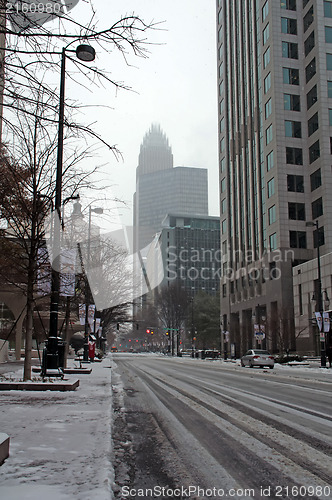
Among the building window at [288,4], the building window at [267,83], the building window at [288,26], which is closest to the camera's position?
the building window at [267,83]

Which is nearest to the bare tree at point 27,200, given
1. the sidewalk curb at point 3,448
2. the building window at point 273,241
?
the sidewalk curb at point 3,448

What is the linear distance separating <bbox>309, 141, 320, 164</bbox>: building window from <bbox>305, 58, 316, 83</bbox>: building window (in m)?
9.70

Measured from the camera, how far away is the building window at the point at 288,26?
220 feet

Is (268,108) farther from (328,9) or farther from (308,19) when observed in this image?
(328,9)

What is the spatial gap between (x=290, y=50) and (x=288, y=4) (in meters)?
7.29

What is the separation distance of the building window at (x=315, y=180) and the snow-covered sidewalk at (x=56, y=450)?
185 ft

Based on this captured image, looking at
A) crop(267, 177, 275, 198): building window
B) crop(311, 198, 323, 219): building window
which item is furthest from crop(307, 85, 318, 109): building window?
crop(311, 198, 323, 219): building window

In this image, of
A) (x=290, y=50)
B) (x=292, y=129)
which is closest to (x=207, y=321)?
(x=292, y=129)

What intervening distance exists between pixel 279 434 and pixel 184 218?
18698cm

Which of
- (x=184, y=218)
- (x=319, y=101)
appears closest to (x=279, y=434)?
(x=319, y=101)

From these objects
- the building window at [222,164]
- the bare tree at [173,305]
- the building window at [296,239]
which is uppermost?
the building window at [222,164]

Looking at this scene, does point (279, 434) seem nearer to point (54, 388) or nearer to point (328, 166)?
point (54, 388)

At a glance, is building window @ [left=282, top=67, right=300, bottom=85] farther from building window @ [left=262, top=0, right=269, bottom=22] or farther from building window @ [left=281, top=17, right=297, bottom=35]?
building window @ [left=262, top=0, right=269, bottom=22]

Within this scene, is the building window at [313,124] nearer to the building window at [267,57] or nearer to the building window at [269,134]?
the building window at [269,134]
